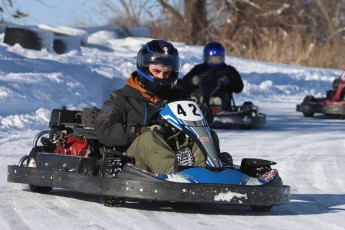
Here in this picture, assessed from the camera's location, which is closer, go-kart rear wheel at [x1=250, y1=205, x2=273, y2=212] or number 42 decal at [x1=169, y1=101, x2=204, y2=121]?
go-kart rear wheel at [x1=250, y1=205, x2=273, y2=212]

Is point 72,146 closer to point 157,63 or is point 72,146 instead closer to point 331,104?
point 157,63

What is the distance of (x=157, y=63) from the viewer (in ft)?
23.5

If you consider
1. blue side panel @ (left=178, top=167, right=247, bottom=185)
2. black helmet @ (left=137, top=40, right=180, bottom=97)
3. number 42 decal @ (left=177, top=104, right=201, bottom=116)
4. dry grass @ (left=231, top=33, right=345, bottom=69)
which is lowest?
blue side panel @ (left=178, top=167, right=247, bottom=185)

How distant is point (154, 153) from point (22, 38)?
13675 millimetres

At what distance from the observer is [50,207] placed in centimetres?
612

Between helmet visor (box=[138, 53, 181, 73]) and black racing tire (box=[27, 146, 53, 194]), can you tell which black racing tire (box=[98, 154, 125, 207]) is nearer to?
black racing tire (box=[27, 146, 53, 194])

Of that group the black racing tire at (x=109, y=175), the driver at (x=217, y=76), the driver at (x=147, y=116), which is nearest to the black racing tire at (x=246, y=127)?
the driver at (x=217, y=76)

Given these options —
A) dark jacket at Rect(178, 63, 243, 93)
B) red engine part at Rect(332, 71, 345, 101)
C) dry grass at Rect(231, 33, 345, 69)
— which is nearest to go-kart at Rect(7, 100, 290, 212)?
dark jacket at Rect(178, 63, 243, 93)

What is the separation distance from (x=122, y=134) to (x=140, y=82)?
0.68 meters

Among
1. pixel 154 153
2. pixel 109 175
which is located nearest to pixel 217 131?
pixel 154 153

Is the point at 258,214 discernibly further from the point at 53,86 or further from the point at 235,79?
the point at 53,86

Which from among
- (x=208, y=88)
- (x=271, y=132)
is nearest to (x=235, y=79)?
(x=208, y=88)

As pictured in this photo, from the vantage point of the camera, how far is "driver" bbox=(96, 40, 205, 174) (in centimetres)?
628

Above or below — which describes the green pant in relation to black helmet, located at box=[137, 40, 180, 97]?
below
